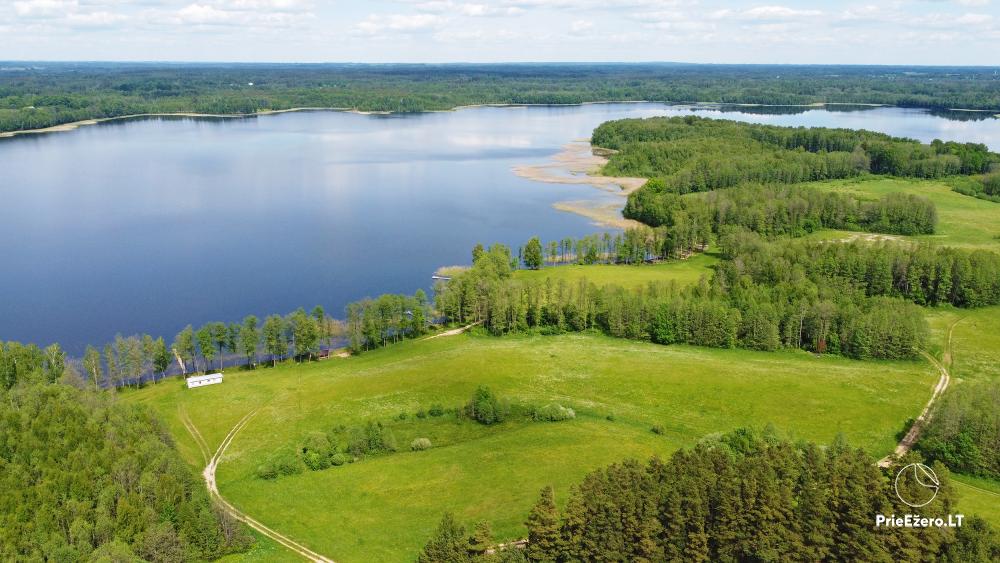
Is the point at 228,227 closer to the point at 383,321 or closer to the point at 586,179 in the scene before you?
the point at 383,321

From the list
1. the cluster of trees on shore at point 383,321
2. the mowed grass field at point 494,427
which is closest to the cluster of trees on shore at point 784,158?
the cluster of trees on shore at point 383,321

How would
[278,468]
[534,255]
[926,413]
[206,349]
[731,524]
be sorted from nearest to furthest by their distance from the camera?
[731,524] → [278,468] → [926,413] → [206,349] → [534,255]

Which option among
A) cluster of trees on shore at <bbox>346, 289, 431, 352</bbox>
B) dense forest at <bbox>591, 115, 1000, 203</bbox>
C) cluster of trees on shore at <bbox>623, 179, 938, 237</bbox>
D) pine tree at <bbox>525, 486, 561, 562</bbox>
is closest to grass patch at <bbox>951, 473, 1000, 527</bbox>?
pine tree at <bbox>525, 486, 561, 562</bbox>

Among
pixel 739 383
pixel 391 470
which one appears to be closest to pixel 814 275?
pixel 739 383

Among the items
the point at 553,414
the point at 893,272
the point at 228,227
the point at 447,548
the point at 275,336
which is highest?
the point at 893,272

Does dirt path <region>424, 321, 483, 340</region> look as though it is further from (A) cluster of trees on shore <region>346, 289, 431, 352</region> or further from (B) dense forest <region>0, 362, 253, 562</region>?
(B) dense forest <region>0, 362, 253, 562</region>

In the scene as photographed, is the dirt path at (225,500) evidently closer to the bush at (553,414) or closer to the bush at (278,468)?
the bush at (278,468)

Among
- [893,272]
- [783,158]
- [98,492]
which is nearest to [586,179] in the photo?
[783,158]

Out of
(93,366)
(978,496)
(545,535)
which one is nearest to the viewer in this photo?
(545,535)
